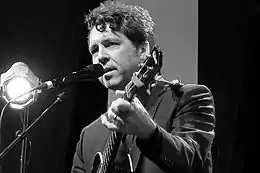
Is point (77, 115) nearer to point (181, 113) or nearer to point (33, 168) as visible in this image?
point (33, 168)

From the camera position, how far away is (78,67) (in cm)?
282

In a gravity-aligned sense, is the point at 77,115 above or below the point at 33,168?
above

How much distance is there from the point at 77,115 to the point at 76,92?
132 millimetres

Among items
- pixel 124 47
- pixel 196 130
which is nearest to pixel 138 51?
pixel 124 47

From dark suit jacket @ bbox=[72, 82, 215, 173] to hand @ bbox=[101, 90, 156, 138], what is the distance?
0.05 metres

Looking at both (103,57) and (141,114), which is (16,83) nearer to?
(103,57)

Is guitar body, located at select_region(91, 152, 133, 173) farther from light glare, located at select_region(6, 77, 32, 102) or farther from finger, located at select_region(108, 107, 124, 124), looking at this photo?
light glare, located at select_region(6, 77, 32, 102)

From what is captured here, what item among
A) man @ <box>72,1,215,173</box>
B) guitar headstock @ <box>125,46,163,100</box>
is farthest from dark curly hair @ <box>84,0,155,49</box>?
guitar headstock @ <box>125,46,163,100</box>

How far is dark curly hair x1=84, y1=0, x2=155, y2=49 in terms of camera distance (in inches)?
73.4

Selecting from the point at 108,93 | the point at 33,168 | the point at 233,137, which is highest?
the point at 108,93

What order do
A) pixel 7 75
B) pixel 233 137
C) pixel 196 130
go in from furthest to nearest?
pixel 233 137 → pixel 7 75 → pixel 196 130

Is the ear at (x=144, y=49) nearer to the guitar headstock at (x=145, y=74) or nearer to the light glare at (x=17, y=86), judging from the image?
the guitar headstock at (x=145, y=74)

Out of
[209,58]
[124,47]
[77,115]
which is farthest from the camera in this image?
[77,115]

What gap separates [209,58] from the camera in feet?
8.55
